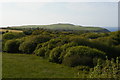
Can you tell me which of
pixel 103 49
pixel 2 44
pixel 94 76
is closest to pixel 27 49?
pixel 2 44

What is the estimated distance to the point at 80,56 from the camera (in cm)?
1538

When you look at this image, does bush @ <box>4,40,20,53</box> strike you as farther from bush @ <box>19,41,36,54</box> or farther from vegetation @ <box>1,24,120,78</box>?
bush @ <box>19,41,36,54</box>

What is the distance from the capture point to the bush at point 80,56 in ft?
49.3

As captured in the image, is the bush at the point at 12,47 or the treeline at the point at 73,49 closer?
the treeline at the point at 73,49

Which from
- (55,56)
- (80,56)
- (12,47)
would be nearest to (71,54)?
(80,56)

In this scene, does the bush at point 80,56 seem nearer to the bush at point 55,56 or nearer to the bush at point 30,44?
the bush at point 55,56

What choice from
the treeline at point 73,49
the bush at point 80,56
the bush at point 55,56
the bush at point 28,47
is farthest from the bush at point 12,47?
the bush at point 80,56

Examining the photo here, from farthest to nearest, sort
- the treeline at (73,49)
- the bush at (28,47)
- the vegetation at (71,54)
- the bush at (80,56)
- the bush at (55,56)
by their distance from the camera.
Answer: the bush at (28,47) → the bush at (55,56) → the treeline at (73,49) → the bush at (80,56) → the vegetation at (71,54)

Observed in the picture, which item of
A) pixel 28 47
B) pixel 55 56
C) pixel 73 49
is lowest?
pixel 55 56

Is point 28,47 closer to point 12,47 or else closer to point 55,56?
point 12,47

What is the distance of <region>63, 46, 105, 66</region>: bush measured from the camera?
15.0m

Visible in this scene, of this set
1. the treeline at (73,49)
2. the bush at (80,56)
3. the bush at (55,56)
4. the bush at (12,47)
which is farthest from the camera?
the bush at (12,47)

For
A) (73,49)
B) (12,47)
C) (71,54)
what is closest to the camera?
(71,54)

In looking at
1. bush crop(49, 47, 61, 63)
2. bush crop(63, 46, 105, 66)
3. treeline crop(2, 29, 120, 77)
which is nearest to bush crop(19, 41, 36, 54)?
treeline crop(2, 29, 120, 77)
